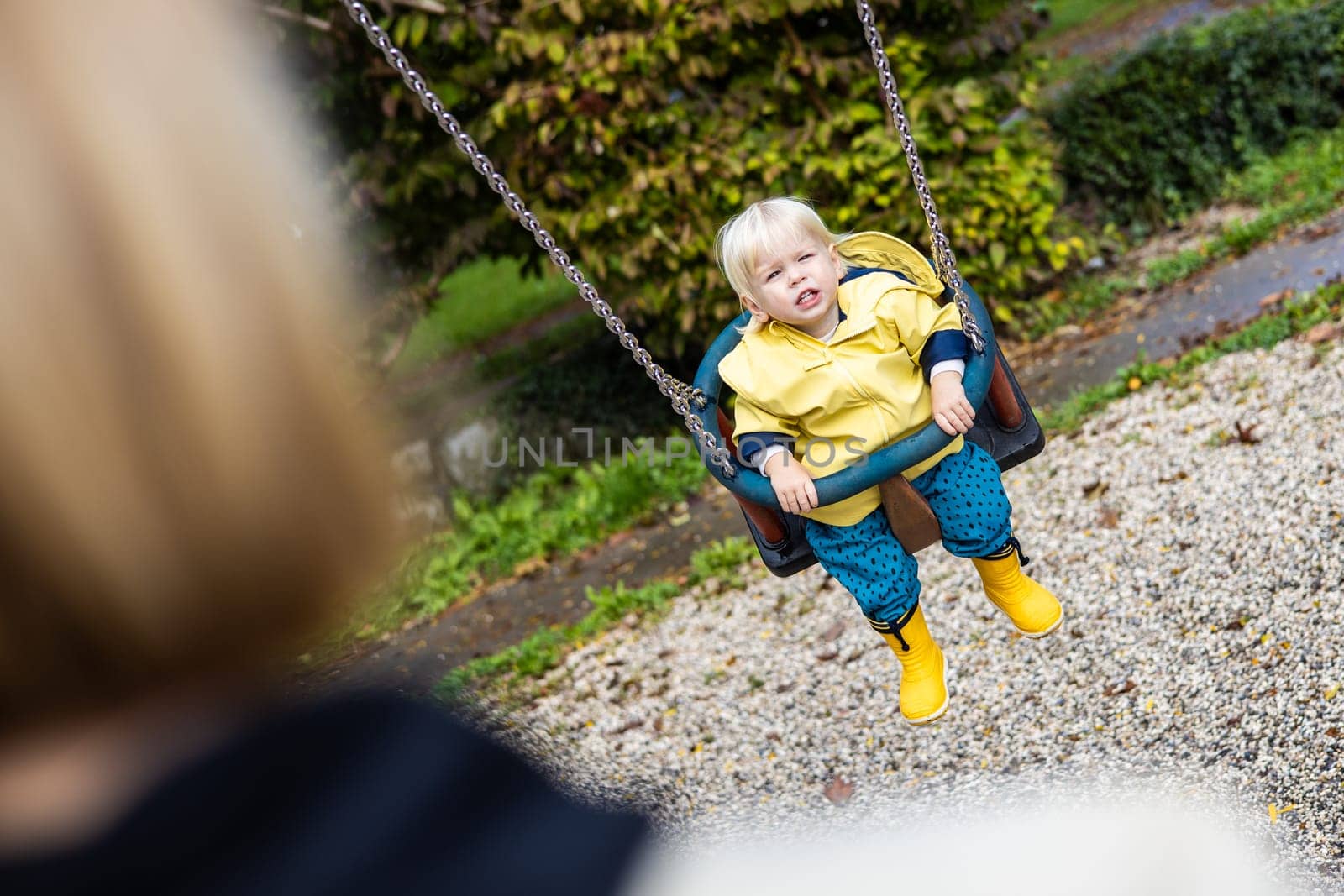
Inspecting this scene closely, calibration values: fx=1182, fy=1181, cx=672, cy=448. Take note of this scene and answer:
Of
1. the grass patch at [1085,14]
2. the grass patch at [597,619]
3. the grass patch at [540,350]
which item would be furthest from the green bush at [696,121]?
the grass patch at [1085,14]

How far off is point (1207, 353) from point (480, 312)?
8.70 meters

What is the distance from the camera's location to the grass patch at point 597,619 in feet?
16.2

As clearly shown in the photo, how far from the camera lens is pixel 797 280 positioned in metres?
2.54

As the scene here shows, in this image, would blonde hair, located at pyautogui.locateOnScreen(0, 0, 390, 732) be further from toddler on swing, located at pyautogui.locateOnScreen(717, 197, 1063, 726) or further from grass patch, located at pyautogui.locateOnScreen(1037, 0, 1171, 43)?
grass patch, located at pyautogui.locateOnScreen(1037, 0, 1171, 43)

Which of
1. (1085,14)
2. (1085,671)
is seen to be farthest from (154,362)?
(1085,14)

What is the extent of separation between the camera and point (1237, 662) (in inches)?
128

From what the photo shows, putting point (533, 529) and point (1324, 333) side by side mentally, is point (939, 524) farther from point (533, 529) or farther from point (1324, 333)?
point (533, 529)

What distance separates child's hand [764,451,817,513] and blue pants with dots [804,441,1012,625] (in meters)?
0.30

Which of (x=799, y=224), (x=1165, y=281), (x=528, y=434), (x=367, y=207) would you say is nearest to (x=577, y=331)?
(x=528, y=434)

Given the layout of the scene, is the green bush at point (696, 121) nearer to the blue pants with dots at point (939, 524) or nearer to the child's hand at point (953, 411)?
the blue pants with dots at point (939, 524)

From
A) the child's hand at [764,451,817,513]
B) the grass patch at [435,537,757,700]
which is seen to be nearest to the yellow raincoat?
the child's hand at [764,451,817,513]

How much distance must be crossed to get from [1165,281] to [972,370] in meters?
4.27

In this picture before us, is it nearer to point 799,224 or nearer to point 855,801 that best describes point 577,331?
point 855,801

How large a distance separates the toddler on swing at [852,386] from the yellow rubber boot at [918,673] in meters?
0.02
